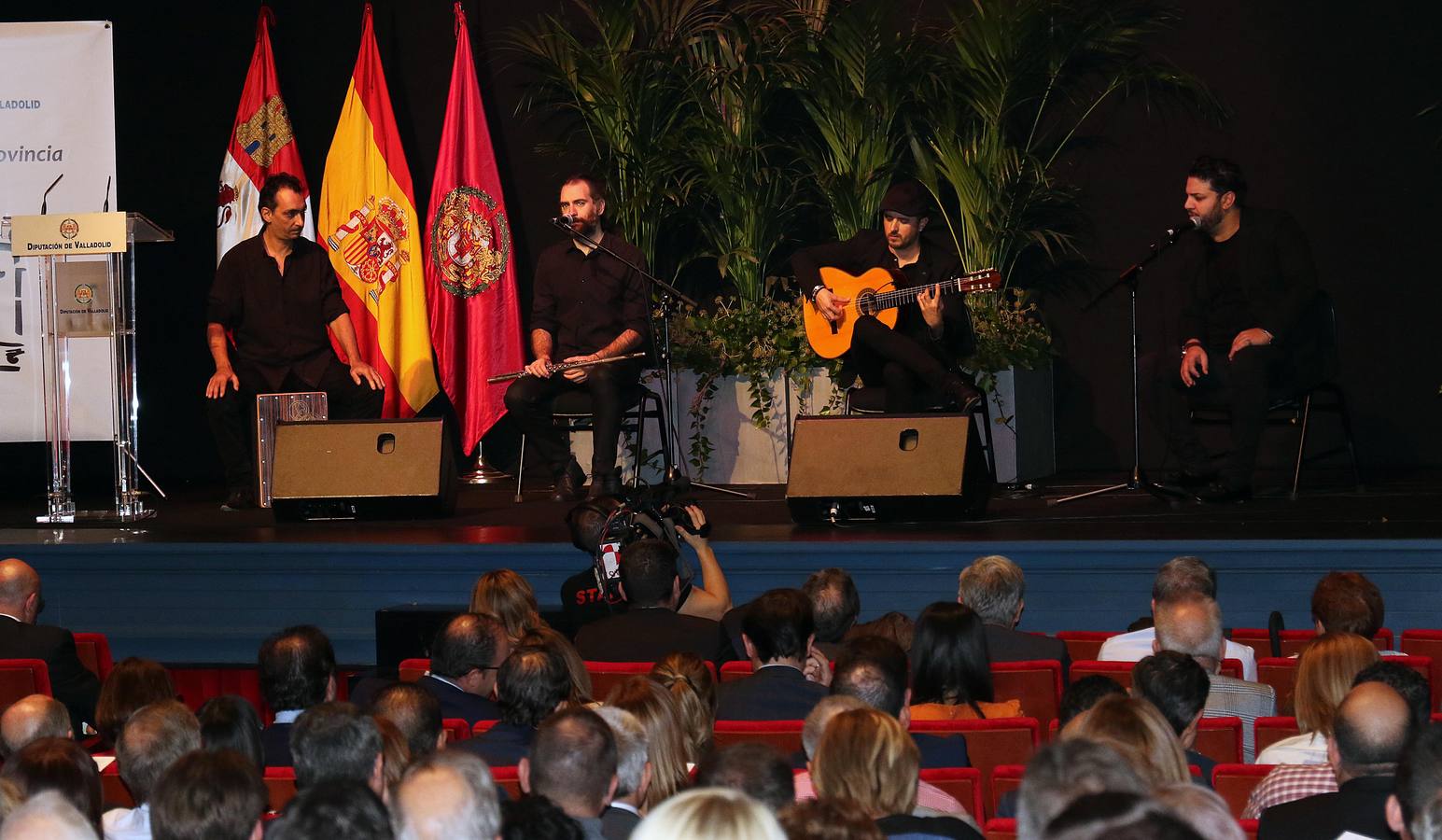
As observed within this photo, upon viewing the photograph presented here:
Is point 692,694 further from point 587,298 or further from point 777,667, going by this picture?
point 587,298

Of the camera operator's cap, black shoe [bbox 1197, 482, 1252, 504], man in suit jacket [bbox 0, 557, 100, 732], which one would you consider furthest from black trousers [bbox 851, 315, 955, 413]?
man in suit jacket [bbox 0, 557, 100, 732]

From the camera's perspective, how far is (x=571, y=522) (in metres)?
5.27

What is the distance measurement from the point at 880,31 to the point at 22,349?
445cm

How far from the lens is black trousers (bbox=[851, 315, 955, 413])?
6.55 metres

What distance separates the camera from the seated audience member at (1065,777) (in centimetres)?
201

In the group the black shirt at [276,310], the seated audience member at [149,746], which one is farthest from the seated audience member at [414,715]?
the black shirt at [276,310]

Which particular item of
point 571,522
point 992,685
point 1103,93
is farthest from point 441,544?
point 1103,93

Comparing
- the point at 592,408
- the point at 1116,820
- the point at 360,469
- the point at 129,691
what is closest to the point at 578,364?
the point at 592,408

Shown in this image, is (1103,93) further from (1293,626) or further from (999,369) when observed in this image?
(1293,626)

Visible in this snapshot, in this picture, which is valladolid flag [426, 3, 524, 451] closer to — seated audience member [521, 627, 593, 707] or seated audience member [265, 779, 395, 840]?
seated audience member [521, 627, 593, 707]

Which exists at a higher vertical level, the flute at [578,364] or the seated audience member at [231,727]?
the flute at [578,364]

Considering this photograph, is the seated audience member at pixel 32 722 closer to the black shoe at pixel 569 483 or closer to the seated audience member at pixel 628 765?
the seated audience member at pixel 628 765

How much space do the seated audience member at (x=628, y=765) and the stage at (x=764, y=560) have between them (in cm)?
285

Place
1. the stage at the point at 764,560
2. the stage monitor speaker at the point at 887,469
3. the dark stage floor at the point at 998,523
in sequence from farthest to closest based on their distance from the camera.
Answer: the stage monitor speaker at the point at 887,469 → the dark stage floor at the point at 998,523 → the stage at the point at 764,560
